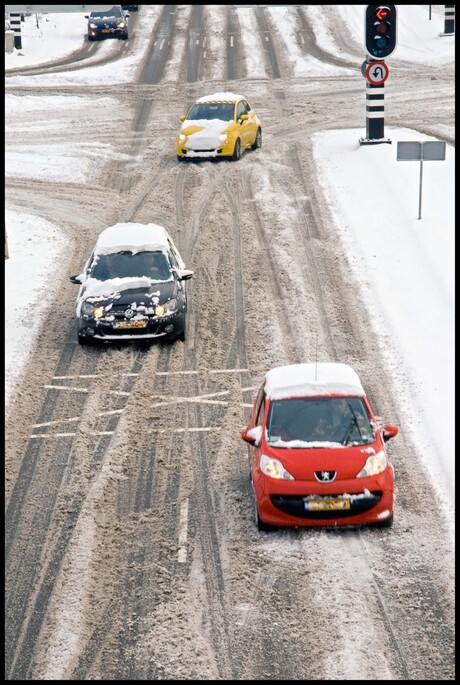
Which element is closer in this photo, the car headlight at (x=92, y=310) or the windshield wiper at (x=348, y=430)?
the windshield wiper at (x=348, y=430)

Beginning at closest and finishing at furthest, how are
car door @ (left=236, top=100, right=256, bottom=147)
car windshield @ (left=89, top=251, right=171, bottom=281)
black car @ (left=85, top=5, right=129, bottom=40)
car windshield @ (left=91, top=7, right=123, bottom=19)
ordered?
car windshield @ (left=89, top=251, right=171, bottom=281) < car door @ (left=236, top=100, right=256, bottom=147) < black car @ (left=85, top=5, right=129, bottom=40) < car windshield @ (left=91, top=7, right=123, bottom=19)

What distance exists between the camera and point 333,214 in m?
24.9

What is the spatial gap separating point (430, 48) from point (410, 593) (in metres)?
42.8

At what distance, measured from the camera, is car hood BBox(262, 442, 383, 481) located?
36.1 ft

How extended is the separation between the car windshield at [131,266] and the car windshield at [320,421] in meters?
6.44

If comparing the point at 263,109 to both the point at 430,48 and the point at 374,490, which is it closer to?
the point at 430,48

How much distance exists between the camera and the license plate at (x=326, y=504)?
1093 centimetres

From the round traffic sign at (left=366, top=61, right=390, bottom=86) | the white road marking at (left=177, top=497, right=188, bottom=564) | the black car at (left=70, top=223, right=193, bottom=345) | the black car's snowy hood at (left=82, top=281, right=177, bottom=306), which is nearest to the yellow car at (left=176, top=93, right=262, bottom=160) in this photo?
the round traffic sign at (left=366, top=61, right=390, bottom=86)

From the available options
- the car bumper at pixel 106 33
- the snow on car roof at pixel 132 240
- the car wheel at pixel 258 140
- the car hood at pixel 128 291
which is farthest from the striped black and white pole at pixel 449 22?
the car hood at pixel 128 291

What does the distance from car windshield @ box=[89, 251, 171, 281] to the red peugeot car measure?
6186mm

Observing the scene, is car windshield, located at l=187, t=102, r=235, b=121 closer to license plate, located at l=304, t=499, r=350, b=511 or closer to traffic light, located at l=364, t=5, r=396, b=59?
traffic light, located at l=364, t=5, r=396, b=59

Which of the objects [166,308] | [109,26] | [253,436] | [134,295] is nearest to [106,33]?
[109,26]

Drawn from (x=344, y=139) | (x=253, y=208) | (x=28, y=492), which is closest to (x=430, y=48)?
(x=344, y=139)

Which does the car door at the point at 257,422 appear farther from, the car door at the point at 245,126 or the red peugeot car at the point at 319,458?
the car door at the point at 245,126
